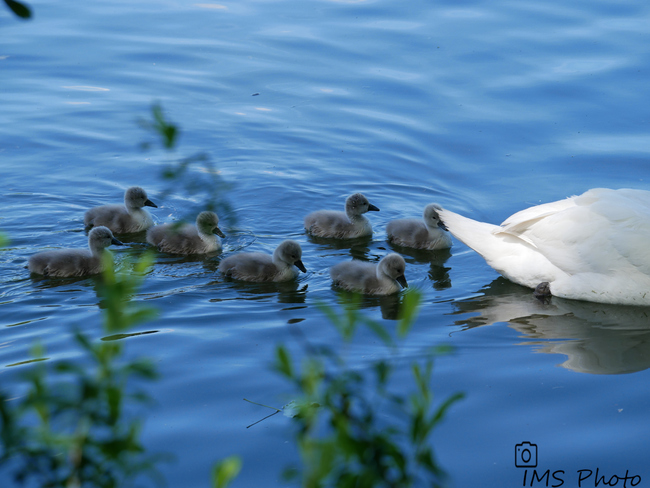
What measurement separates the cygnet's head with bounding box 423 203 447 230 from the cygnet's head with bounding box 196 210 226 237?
6.67 feet

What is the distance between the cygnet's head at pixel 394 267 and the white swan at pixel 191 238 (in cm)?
173

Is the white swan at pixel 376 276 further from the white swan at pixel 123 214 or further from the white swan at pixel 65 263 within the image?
the white swan at pixel 123 214

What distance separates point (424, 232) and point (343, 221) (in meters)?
0.82

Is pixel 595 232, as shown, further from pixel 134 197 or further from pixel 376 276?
pixel 134 197

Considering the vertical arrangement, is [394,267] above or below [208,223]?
below

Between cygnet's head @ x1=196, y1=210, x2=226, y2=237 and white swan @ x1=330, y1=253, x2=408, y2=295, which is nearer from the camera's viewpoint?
white swan @ x1=330, y1=253, x2=408, y2=295

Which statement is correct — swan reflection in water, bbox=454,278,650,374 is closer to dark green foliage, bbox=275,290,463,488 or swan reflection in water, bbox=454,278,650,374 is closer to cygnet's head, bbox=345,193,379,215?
cygnet's head, bbox=345,193,379,215

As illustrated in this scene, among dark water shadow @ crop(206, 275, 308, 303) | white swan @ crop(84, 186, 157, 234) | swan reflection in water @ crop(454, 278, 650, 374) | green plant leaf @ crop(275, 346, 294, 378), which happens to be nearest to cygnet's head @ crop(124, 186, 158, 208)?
white swan @ crop(84, 186, 157, 234)

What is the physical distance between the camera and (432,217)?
775cm

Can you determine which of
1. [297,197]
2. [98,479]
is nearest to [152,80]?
[297,197]

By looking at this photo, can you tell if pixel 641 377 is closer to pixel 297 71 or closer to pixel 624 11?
pixel 297 71

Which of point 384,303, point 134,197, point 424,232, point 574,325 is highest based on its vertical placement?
point 134,197

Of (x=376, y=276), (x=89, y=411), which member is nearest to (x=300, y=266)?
(x=376, y=276)

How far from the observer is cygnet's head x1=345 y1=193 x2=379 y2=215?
25.8ft
